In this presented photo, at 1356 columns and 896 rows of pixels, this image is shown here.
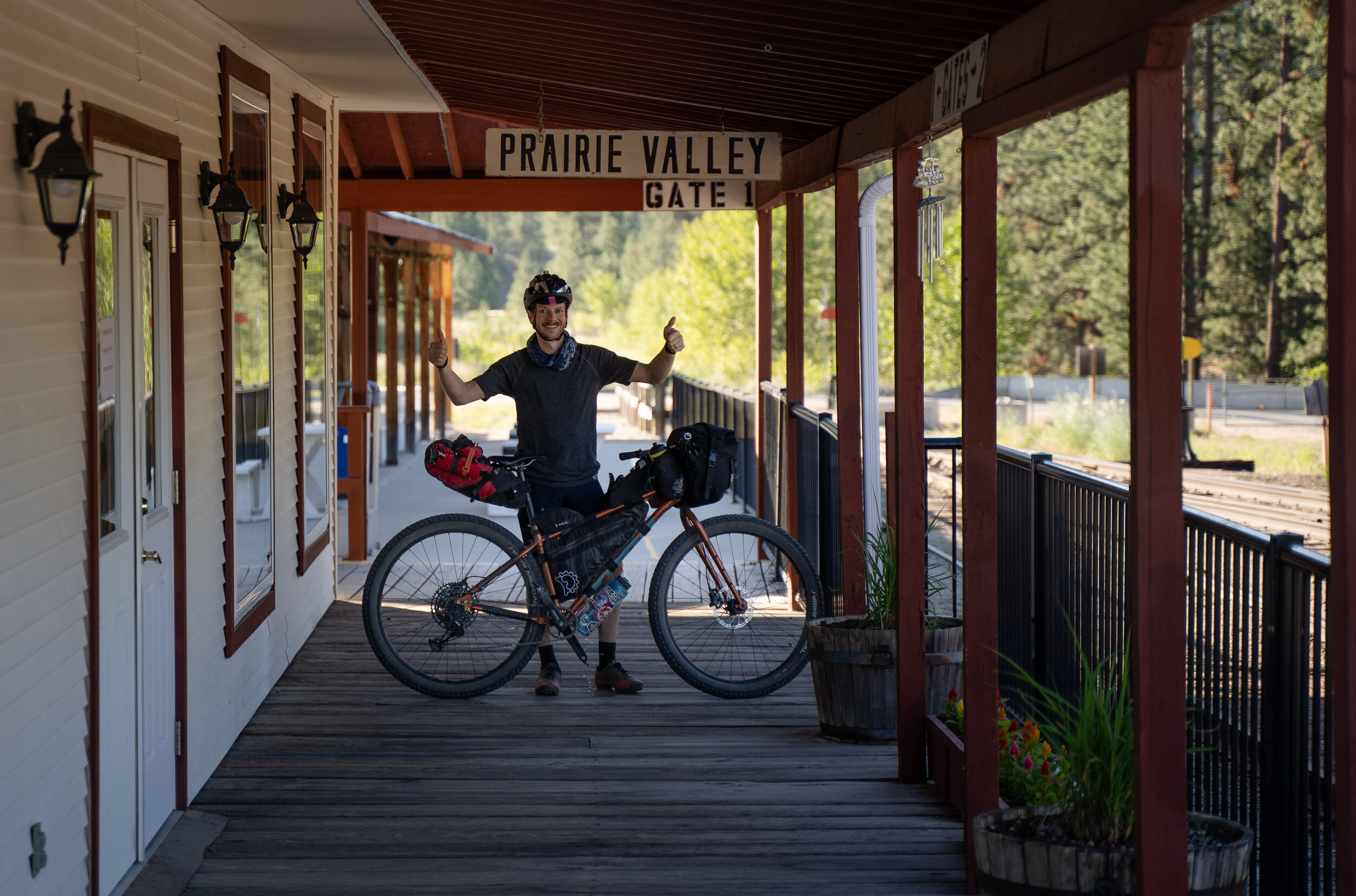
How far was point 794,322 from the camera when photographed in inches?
313

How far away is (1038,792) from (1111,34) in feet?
7.46

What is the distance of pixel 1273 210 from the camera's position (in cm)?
3309

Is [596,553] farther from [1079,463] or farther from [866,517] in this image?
[1079,463]

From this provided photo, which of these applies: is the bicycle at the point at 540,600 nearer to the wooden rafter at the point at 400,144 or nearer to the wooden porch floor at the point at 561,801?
the wooden porch floor at the point at 561,801

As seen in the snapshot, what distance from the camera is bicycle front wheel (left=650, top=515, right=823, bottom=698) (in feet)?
19.2

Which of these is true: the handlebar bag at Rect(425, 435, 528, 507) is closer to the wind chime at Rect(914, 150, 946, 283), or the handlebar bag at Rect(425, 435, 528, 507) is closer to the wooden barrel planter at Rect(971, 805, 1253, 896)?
the wind chime at Rect(914, 150, 946, 283)

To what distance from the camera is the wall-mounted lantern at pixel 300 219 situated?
6609 millimetres

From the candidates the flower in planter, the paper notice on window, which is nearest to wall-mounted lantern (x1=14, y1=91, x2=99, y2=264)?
the paper notice on window

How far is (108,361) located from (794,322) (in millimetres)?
4612

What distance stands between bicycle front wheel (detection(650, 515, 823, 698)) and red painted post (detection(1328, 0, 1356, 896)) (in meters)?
3.27

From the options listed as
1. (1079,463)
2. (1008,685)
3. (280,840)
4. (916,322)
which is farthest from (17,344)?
(1079,463)

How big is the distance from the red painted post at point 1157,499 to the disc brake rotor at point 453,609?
3.41m

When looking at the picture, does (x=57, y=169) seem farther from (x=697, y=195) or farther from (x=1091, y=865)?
Result: (x=697, y=195)

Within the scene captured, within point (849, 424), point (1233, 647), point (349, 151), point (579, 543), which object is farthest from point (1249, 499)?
point (1233, 647)
